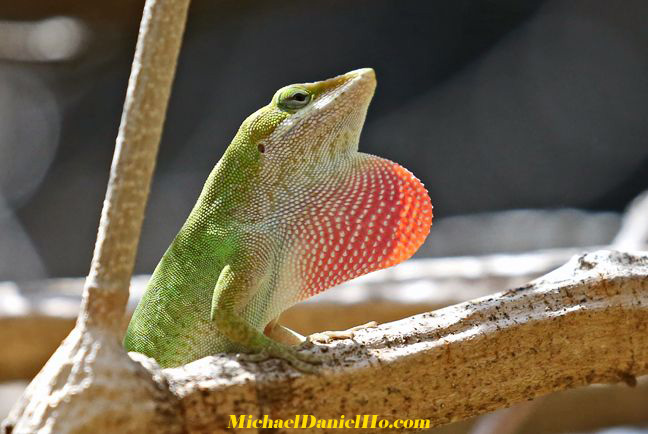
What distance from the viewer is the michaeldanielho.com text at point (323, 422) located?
147cm

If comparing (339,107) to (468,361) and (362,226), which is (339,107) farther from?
(468,361)

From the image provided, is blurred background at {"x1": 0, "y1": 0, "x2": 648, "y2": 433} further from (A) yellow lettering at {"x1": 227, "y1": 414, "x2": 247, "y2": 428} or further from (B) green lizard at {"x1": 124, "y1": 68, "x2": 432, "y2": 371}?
(A) yellow lettering at {"x1": 227, "y1": 414, "x2": 247, "y2": 428}

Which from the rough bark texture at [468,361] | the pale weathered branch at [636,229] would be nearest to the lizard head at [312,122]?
the rough bark texture at [468,361]

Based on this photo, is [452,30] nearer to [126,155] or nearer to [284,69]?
[284,69]

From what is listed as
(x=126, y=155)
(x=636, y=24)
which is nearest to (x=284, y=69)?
(x=636, y=24)

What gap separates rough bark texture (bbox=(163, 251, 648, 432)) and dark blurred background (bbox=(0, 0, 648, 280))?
17.2 feet

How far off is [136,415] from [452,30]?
6463 mm

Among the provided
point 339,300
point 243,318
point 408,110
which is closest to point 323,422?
point 243,318

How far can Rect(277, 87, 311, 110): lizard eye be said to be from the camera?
194 cm

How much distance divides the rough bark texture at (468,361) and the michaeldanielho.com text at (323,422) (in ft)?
0.04

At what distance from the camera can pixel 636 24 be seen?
7.26 m

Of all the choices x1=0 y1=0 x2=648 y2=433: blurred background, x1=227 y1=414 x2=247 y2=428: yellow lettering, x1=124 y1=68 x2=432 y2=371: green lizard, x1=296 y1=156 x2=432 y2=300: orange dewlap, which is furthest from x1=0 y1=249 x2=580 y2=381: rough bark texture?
x1=0 y1=0 x2=648 y2=433: blurred background

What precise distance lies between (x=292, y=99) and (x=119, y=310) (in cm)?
79

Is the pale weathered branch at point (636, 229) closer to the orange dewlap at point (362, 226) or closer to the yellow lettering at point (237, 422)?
the orange dewlap at point (362, 226)
